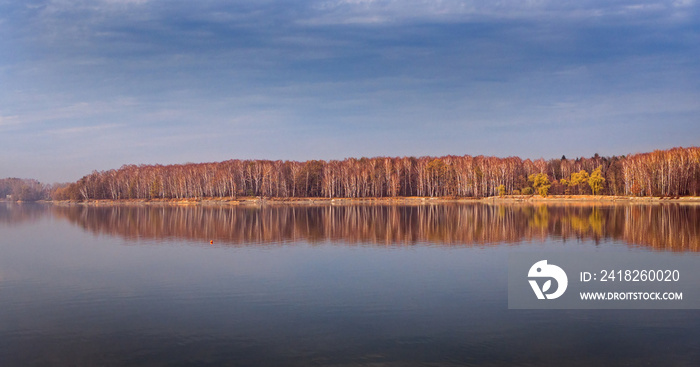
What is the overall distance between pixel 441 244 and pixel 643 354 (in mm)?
20515

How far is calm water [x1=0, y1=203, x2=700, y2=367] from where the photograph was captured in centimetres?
1260

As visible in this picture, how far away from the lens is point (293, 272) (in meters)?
23.7

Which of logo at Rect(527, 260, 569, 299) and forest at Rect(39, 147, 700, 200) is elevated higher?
forest at Rect(39, 147, 700, 200)

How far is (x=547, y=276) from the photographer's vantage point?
21344 mm

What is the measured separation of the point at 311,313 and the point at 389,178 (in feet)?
428

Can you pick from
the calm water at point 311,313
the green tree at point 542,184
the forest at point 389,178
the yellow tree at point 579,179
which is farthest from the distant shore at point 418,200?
the calm water at point 311,313

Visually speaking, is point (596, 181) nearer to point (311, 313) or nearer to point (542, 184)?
point (542, 184)

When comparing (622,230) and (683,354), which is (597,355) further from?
(622,230)

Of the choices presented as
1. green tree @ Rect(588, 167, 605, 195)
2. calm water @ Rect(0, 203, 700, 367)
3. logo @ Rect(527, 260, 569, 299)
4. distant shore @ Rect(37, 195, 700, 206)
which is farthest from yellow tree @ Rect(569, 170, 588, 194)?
logo @ Rect(527, 260, 569, 299)

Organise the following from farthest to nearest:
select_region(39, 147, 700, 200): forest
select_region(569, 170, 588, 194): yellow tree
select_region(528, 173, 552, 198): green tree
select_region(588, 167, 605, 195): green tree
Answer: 1. select_region(39, 147, 700, 200): forest
2. select_region(569, 170, 588, 194): yellow tree
3. select_region(528, 173, 552, 198): green tree
4. select_region(588, 167, 605, 195): green tree

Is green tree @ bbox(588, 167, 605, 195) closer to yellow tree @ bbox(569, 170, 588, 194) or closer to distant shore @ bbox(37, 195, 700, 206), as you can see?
yellow tree @ bbox(569, 170, 588, 194)

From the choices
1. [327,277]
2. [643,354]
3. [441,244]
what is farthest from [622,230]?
[643,354]

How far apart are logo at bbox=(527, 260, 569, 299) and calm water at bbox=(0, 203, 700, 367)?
120cm

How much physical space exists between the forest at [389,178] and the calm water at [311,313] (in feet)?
343
